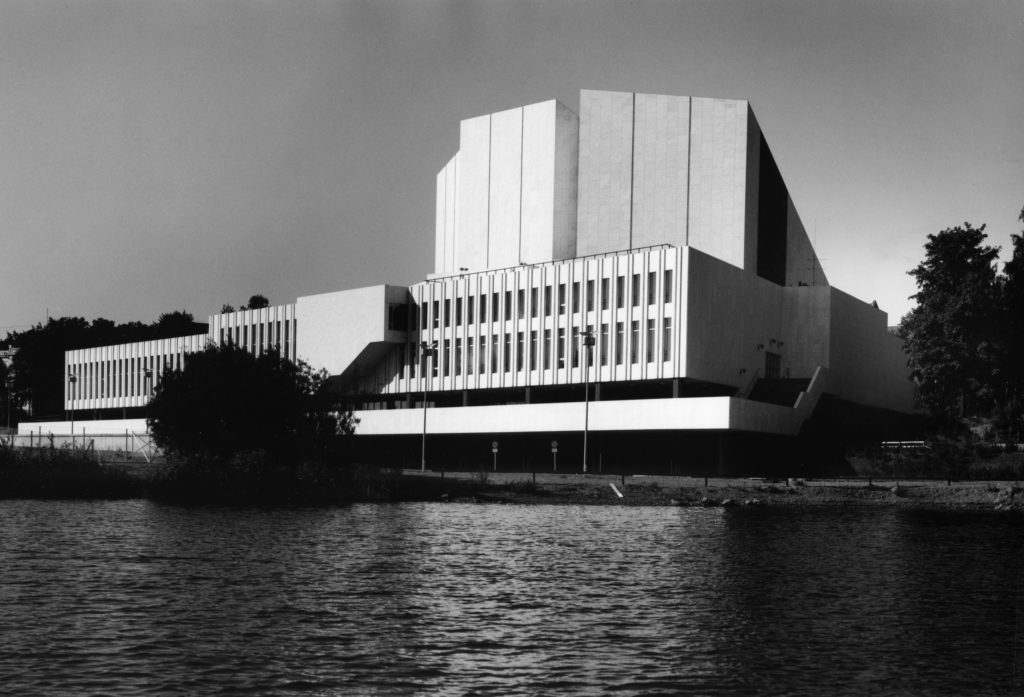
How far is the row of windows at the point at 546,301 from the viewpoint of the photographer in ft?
319

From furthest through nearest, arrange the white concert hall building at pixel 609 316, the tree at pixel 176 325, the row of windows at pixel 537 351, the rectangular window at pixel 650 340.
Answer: the tree at pixel 176 325, the row of windows at pixel 537 351, the rectangular window at pixel 650 340, the white concert hall building at pixel 609 316

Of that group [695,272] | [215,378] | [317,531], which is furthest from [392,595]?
[695,272]

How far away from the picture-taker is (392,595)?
97.4 ft

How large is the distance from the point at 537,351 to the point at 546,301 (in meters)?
4.57

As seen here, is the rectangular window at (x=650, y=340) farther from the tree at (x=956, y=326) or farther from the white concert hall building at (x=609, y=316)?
the tree at (x=956, y=326)

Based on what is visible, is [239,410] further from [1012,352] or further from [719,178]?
[719,178]

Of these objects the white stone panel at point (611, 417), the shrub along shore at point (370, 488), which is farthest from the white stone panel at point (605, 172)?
the shrub along shore at point (370, 488)

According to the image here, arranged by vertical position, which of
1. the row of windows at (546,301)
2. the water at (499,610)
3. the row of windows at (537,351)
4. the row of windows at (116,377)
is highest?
the row of windows at (546,301)

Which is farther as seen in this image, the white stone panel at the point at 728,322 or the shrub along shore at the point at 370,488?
the white stone panel at the point at 728,322

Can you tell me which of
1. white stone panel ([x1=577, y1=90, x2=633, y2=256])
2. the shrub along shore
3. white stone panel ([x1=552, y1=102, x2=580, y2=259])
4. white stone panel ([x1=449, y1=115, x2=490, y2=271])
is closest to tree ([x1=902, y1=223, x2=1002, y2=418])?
the shrub along shore

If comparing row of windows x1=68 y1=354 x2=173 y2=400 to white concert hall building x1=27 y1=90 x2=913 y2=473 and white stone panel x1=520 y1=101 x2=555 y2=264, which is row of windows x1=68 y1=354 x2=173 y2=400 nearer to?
white concert hall building x1=27 y1=90 x2=913 y2=473

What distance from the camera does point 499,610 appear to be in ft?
90.7

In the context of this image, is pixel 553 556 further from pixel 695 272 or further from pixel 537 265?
pixel 537 265

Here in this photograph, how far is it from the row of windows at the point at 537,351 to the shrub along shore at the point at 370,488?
76.8ft
